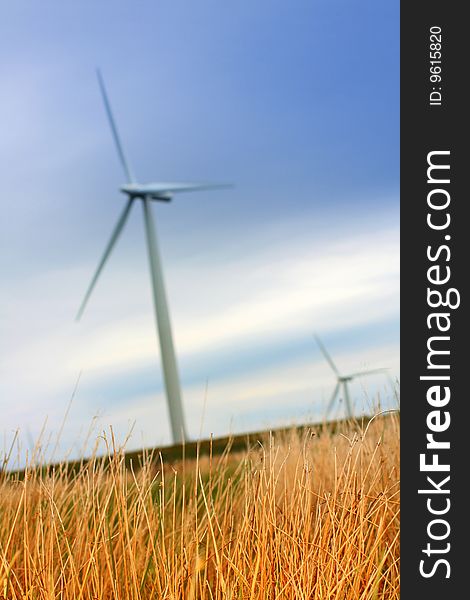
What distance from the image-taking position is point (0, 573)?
4938 mm

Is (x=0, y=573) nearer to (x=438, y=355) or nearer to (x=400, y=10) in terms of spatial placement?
(x=438, y=355)

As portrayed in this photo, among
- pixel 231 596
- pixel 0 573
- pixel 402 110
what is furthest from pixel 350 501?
pixel 402 110

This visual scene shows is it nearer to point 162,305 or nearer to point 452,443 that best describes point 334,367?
point 162,305

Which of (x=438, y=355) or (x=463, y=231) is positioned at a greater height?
(x=463, y=231)

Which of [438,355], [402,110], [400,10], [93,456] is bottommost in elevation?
[93,456]

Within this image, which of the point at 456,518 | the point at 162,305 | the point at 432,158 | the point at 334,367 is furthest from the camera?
the point at 162,305

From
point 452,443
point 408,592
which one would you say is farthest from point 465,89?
point 408,592

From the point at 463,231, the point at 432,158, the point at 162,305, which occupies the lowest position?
the point at 463,231

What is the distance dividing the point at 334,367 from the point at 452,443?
21.3m

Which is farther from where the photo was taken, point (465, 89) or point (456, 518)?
point (465, 89)

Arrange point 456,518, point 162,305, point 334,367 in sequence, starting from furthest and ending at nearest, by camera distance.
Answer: point 162,305 → point 334,367 → point 456,518

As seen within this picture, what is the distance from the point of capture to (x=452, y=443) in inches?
185

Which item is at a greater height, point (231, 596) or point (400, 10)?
point (400, 10)

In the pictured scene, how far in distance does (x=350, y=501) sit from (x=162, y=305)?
2347cm
